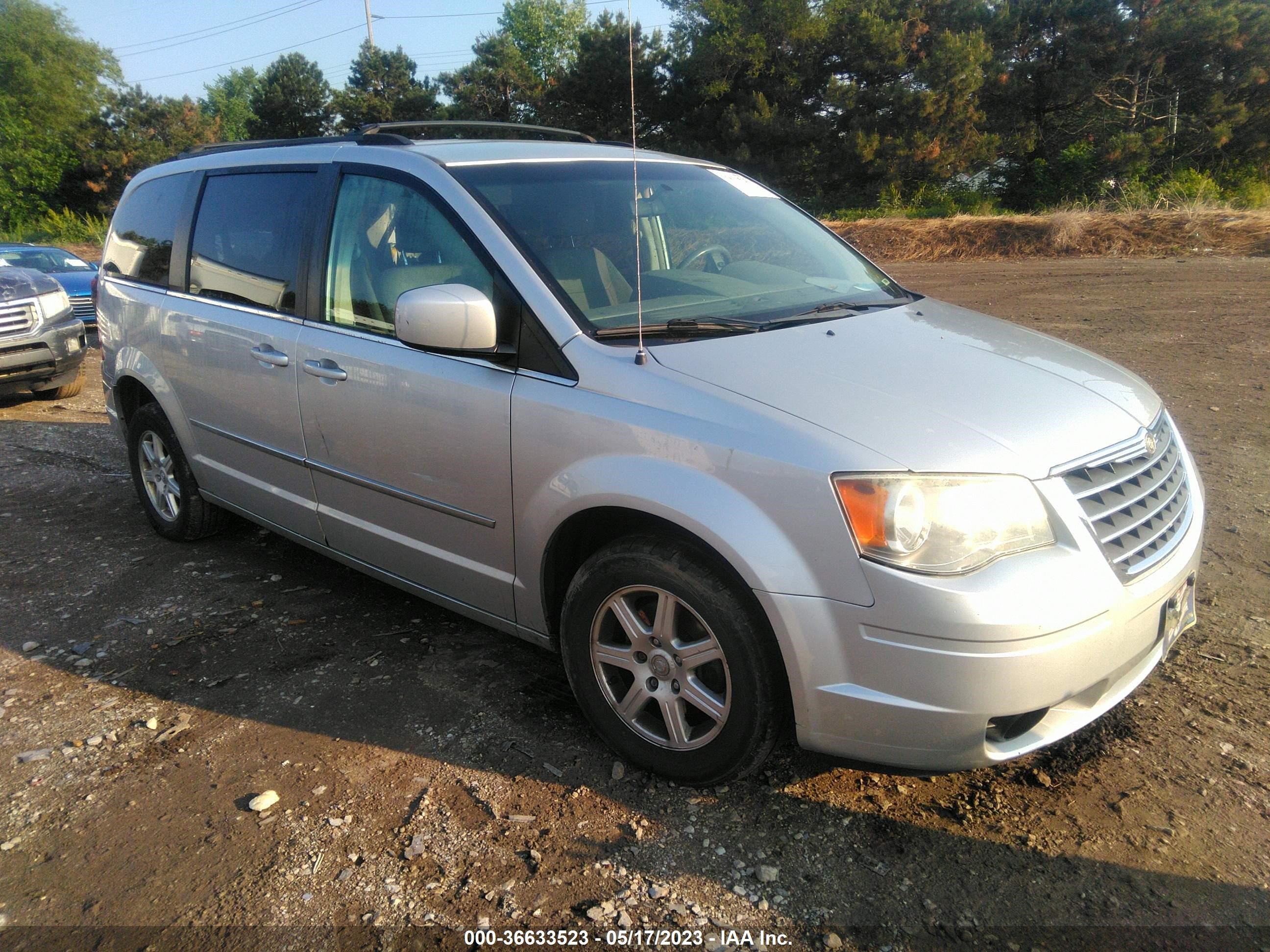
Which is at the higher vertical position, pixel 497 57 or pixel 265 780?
pixel 497 57

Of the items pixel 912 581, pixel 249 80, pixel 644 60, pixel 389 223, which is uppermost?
pixel 249 80

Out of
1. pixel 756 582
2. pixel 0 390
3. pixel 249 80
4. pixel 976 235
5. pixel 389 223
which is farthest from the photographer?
pixel 249 80

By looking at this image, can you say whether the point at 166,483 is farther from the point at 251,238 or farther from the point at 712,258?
the point at 712,258

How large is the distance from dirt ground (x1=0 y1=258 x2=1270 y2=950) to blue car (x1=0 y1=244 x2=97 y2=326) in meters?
10.9

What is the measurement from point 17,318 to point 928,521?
30.8 feet

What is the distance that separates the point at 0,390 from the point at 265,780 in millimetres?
7837

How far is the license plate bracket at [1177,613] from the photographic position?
106 inches

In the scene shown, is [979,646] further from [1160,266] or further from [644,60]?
[644,60]

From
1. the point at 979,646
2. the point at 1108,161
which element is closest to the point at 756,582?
the point at 979,646

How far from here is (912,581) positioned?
229cm

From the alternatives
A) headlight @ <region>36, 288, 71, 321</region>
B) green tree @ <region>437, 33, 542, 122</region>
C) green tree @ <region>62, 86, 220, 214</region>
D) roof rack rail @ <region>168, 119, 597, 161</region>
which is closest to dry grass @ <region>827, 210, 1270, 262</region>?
headlight @ <region>36, 288, 71, 321</region>

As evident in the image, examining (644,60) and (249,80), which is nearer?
(644,60)

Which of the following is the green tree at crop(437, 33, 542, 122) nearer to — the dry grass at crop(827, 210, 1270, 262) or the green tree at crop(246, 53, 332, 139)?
the green tree at crop(246, 53, 332, 139)

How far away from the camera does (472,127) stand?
4.62 meters
